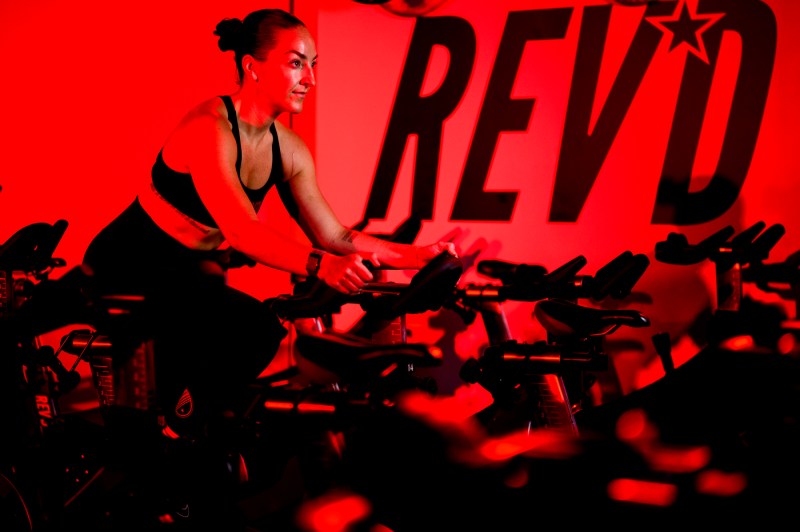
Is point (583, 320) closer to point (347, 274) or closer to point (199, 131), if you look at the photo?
point (347, 274)

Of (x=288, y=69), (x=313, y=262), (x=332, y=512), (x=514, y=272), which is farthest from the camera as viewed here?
(x=514, y=272)

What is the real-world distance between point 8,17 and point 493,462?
12.4 ft

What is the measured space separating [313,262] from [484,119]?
2.14 meters

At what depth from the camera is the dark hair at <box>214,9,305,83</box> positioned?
1985mm

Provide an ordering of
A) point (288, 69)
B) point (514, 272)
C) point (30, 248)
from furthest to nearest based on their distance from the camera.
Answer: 1. point (30, 248)
2. point (514, 272)
3. point (288, 69)

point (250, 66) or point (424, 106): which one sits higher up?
point (424, 106)

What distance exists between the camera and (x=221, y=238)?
220 cm

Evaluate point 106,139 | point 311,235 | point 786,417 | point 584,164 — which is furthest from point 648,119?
point 106,139

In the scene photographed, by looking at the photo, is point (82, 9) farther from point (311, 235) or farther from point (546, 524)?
point (546, 524)

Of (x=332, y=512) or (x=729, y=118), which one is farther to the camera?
(x=729, y=118)

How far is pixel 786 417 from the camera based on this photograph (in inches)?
84.4

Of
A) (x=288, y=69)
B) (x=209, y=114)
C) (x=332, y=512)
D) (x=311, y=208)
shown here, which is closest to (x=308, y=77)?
(x=288, y=69)

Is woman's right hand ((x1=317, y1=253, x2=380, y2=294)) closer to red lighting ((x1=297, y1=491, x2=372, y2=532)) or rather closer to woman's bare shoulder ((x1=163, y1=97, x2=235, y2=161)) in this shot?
red lighting ((x1=297, y1=491, x2=372, y2=532))

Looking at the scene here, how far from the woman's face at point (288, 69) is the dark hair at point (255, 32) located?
0.07 ft
